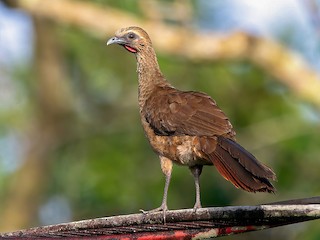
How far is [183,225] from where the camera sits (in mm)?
3414

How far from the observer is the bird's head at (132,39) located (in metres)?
5.74

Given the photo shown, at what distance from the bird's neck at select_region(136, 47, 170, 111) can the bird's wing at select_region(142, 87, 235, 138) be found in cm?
18

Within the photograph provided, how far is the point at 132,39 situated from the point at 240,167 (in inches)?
73.1

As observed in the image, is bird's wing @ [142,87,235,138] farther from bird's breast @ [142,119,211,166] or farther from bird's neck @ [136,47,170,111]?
bird's neck @ [136,47,170,111]

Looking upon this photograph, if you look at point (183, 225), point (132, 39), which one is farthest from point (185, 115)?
point (183, 225)

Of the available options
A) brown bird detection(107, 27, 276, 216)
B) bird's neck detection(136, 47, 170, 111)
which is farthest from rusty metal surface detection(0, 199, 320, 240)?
bird's neck detection(136, 47, 170, 111)

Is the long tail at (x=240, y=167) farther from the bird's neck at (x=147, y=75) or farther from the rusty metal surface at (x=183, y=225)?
the bird's neck at (x=147, y=75)

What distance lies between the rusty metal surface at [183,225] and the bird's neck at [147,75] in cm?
209

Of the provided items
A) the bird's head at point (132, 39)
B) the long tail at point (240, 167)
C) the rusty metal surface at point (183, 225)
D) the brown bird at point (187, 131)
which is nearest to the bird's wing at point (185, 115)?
the brown bird at point (187, 131)

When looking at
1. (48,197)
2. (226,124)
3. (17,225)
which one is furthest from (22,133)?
(226,124)

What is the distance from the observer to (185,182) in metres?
11.8

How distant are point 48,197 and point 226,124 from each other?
10040 mm

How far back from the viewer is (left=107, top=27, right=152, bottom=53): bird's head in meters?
5.74

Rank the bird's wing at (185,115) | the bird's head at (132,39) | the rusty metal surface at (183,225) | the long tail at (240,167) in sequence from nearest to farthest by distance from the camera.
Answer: the rusty metal surface at (183,225), the long tail at (240,167), the bird's wing at (185,115), the bird's head at (132,39)
